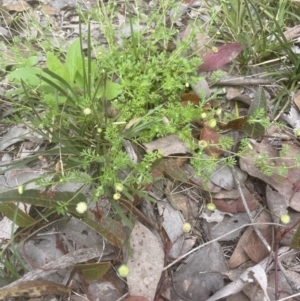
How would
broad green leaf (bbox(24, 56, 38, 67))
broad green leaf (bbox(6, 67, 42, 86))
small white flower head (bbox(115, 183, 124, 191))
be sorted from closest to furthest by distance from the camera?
small white flower head (bbox(115, 183, 124, 191))
broad green leaf (bbox(6, 67, 42, 86))
broad green leaf (bbox(24, 56, 38, 67))

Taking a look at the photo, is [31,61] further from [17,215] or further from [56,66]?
[17,215]

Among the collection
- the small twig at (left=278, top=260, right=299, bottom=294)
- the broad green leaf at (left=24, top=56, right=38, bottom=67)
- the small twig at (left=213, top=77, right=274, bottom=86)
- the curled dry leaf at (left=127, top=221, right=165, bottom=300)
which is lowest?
the small twig at (left=278, top=260, right=299, bottom=294)

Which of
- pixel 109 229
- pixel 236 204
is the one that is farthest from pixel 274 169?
pixel 109 229

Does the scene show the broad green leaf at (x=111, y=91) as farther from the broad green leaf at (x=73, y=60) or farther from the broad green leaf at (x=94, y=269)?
the broad green leaf at (x=94, y=269)

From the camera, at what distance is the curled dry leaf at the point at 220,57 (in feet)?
4.79

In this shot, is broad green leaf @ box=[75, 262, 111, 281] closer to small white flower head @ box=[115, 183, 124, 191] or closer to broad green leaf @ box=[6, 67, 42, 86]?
small white flower head @ box=[115, 183, 124, 191]

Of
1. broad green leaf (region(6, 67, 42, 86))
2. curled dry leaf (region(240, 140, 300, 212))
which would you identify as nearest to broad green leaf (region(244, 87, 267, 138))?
curled dry leaf (region(240, 140, 300, 212))

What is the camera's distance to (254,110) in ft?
4.47

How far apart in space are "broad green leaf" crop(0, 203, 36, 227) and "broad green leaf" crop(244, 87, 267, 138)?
0.80m

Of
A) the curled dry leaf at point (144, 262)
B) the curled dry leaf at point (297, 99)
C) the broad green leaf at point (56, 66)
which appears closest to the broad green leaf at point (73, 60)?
the broad green leaf at point (56, 66)

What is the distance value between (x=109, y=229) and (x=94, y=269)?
12cm

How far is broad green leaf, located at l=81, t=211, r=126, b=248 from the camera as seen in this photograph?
1139 mm

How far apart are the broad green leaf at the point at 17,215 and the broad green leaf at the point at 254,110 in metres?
0.80

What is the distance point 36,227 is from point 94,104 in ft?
1.48
